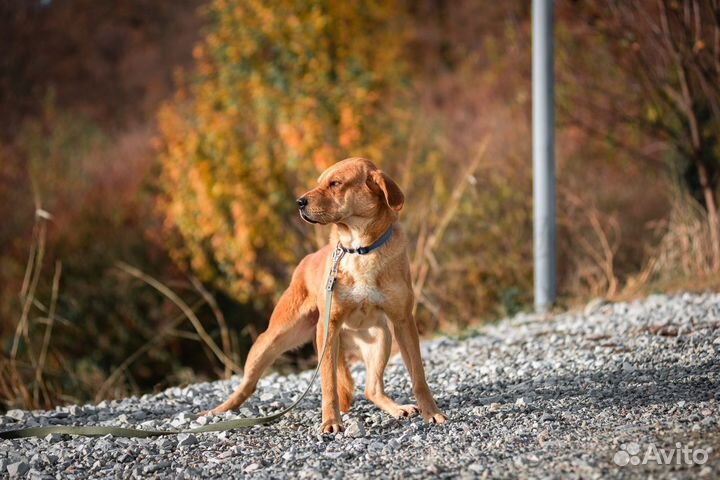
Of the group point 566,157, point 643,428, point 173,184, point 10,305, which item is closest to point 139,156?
point 173,184

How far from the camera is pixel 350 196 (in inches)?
163

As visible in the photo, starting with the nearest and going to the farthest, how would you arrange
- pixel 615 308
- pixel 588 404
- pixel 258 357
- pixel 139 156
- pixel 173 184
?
1. pixel 588 404
2. pixel 258 357
3. pixel 615 308
4. pixel 173 184
5. pixel 139 156

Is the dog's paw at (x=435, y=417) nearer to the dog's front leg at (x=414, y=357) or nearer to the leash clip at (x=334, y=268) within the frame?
the dog's front leg at (x=414, y=357)

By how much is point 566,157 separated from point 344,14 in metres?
3.73

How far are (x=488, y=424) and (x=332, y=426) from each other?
0.77m

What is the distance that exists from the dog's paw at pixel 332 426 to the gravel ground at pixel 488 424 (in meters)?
0.07

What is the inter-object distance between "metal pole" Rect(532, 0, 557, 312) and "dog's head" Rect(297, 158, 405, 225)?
11.8 feet

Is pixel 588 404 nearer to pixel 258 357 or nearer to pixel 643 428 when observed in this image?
pixel 643 428

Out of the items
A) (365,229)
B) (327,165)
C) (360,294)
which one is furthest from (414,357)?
(327,165)

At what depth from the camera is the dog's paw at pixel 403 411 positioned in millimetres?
4340

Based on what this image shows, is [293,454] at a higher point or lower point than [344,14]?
lower

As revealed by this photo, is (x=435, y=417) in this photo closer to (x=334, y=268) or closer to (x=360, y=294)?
(x=360, y=294)

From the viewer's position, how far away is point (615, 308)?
691cm

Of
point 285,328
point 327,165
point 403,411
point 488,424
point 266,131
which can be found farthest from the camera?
point 266,131
